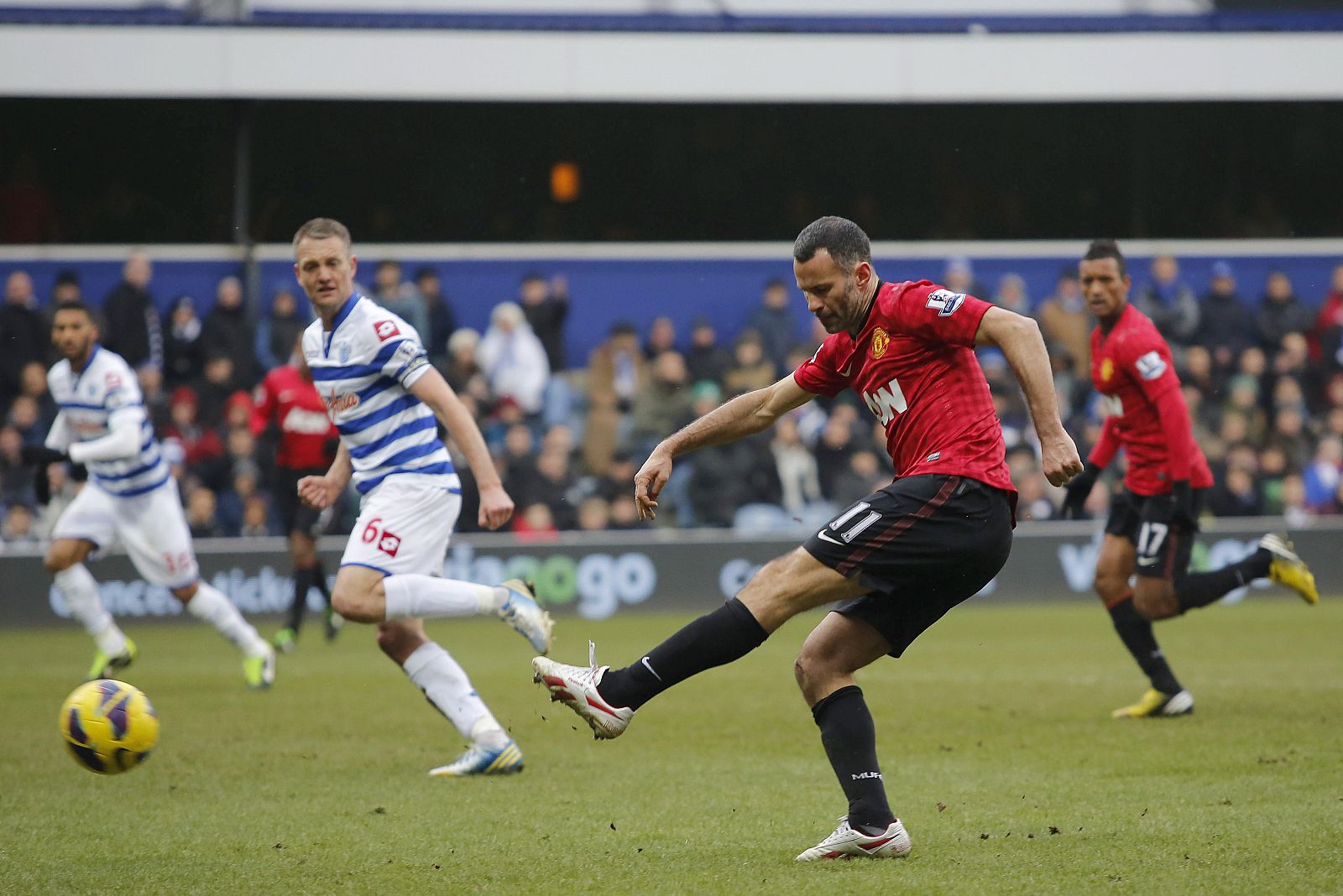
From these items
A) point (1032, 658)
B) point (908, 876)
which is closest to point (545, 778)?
point (908, 876)

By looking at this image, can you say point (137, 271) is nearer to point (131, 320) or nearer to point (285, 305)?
point (131, 320)

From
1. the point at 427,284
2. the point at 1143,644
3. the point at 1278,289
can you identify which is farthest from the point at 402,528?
the point at 1278,289

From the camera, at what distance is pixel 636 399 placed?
18.5 meters

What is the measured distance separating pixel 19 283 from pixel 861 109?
10944mm

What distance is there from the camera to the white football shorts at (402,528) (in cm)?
741

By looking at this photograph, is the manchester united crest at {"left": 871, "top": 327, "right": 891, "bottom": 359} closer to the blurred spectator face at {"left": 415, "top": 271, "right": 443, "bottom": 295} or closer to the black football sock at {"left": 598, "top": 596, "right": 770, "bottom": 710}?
the black football sock at {"left": 598, "top": 596, "right": 770, "bottom": 710}

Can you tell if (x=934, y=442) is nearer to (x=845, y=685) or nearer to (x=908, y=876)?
(x=845, y=685)

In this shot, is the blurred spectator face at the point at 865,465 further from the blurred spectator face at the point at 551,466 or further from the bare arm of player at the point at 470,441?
the bare arm of player at the point at 470,441

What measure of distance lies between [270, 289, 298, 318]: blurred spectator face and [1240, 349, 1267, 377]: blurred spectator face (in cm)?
1070

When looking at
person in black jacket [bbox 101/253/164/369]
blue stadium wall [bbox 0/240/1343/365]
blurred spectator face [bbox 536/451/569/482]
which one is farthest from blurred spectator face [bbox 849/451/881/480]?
person in black jacket [bbox 101/253/164/369]

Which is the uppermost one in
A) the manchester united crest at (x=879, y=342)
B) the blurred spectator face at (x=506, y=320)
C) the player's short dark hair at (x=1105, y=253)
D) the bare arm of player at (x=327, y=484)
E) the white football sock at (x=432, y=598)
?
the player's short dark hair at (x=1105, y=253)

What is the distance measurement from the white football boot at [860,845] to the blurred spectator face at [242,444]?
12733mm

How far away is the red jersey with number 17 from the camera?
538 cm

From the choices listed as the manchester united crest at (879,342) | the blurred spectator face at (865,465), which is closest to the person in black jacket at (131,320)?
the blurred spectator face at (865,465)
